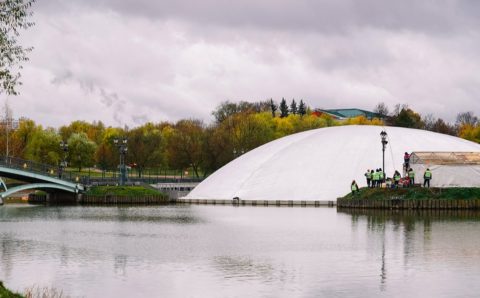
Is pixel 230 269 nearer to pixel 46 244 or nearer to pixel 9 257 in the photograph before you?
pixel 9 257

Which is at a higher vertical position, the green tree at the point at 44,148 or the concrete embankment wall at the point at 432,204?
the green tree at the point at 44,148

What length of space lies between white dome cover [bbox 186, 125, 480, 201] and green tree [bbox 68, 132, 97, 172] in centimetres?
5643

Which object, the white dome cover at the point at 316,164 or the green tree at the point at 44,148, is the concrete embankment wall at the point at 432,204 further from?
the green tree at the point at 44,148

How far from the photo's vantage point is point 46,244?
35344mm

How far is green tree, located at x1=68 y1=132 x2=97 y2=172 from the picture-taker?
14100cm

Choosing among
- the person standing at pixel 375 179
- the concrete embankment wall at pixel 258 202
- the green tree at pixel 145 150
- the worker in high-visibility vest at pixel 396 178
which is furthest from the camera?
the green tree at pixel 145 150

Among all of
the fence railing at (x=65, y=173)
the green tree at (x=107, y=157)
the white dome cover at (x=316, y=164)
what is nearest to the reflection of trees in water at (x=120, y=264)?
the white dome cover at (x=316, y=164)

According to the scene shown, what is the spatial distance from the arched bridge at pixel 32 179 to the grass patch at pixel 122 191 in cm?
168

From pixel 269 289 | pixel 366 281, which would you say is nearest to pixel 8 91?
pixel 269 289

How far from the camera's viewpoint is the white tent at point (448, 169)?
69062mm

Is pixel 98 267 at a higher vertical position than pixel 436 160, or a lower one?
lower

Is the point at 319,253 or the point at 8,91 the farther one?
the point at 319,253

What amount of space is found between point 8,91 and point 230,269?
914 cm

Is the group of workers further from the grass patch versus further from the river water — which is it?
the grass patch
